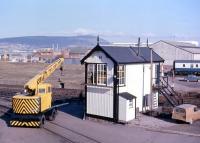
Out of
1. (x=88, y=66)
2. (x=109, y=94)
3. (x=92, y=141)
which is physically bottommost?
(x=92, y=141)

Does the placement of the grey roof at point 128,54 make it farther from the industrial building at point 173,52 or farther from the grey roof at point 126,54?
the industrial building at point 173,52

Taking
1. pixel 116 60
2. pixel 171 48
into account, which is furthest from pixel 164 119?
pixel 171 48

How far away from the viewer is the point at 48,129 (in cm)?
2442

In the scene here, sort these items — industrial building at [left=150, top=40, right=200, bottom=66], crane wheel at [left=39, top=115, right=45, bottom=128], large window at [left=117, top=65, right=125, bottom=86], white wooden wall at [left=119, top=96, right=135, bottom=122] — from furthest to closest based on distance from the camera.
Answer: industrial building at [left=150, top=40, right=200, bottom=66] → large window at [left=117, top=65, right=125, bottom=86] → white wooden wall at [left=119, top=96, right=135, bottom=122] → crane wheel at [left=39, top=115, right=45, bottom=128]

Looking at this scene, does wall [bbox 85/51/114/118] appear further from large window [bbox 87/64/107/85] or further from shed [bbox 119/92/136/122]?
shed [bbox 119/92/136/122]

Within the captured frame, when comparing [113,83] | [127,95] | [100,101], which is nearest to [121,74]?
[113,83]

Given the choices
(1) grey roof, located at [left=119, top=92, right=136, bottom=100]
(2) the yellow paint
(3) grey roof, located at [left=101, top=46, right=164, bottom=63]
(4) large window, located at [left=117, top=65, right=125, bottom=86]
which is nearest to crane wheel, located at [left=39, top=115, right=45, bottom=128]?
(2) the yellow paint

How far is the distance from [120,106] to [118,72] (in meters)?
2.42

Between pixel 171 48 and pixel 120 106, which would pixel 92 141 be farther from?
pixel 171 48

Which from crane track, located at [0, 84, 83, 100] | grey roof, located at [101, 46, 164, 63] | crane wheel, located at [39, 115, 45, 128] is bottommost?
crane wheel, located at [39, 115, 45, 128]

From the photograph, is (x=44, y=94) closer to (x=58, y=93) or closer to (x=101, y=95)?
(x=101, y=95)

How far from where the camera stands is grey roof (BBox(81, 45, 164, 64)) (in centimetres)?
2675

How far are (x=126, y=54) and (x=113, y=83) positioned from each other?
332 centimetres

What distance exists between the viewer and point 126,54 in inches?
1128
